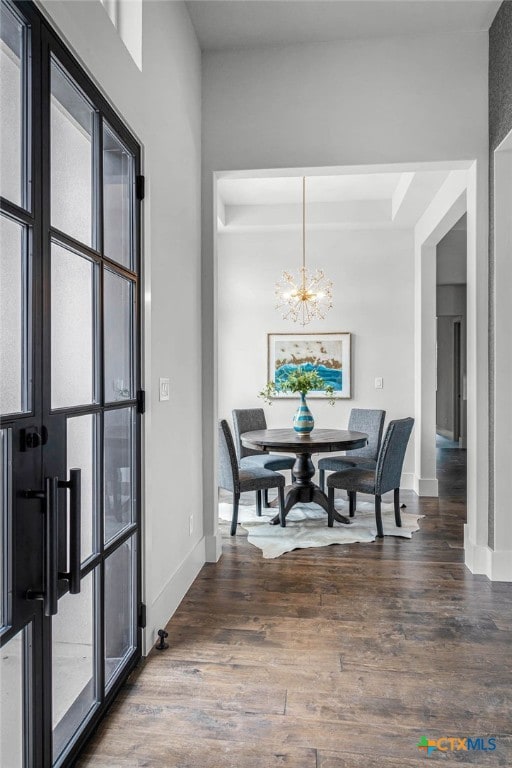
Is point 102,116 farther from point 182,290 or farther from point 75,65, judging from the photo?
point 182,290

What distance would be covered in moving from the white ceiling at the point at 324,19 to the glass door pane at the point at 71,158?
1793mm

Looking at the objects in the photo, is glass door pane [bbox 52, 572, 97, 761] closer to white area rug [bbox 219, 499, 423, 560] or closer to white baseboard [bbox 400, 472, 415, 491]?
white area rug [bbox 219, 499, 423, 560]

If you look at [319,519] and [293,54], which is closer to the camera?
[293,54]

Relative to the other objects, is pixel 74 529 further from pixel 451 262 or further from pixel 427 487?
pixel 451 262

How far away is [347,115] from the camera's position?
131 inches

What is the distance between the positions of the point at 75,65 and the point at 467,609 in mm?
2951

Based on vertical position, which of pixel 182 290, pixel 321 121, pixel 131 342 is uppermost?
pixel 321 121

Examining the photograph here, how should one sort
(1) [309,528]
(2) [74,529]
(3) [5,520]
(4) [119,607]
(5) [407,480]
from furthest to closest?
(5) [407,480] → (1) [309,528] → (4) [119,607] → (2) [74,529] → (3) [5,520]

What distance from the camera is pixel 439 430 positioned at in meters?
10.5

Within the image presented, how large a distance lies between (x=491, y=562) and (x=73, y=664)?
2481 mm

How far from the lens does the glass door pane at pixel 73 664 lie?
5.12 ft

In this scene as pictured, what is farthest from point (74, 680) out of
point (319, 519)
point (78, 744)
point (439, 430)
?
point (439, 430)

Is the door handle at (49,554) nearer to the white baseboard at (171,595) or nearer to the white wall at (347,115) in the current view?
the white baseboard at (171,595)

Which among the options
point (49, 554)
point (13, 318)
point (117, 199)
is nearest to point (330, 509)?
point (117, 199)
